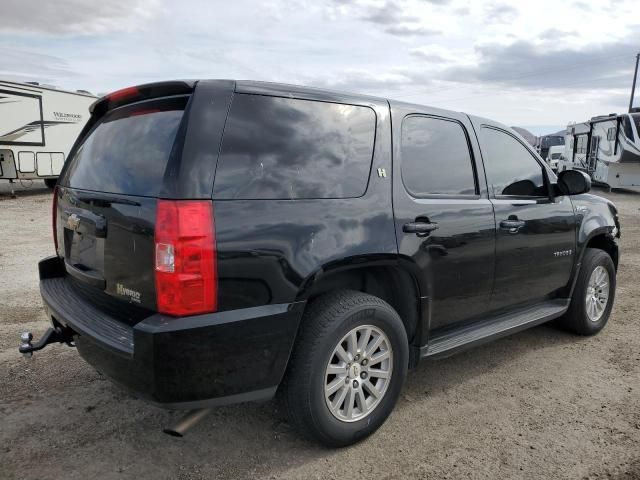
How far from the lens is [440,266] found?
326cm

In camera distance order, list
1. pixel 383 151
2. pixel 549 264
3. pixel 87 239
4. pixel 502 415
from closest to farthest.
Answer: pixel 87 239 → pixel 383 151 → pixel 502 415 → pixel 549 264

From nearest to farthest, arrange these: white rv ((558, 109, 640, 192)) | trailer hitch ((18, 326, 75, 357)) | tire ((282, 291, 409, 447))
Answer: tire ((282, 291, 409, 447)) → trailer hitch ((18, 326, 75, 357)) → white rv ((558, 109, 640, 192))

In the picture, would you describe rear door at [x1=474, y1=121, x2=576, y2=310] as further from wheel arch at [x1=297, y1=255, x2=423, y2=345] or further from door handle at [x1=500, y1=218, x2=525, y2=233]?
wheel arch at [x1=297, y1=255, x2=423, y2=345]

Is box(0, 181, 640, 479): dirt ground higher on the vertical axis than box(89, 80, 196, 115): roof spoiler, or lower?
lower

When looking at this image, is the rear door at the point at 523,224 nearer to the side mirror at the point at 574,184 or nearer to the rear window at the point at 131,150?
the side mirror at the point at 574,184

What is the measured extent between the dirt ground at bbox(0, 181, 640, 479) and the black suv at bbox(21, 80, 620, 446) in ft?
0.83

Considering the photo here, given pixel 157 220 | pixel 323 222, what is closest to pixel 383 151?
pixel 323 222

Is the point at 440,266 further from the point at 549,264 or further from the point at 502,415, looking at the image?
the point at 549,264

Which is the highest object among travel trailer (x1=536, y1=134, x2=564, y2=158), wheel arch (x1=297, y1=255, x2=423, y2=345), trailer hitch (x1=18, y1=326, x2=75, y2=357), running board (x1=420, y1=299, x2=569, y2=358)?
travel trailer (x1=536, y1=134, x2=564, y2=158)

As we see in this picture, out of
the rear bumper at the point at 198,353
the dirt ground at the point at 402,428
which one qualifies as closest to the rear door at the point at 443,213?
the dirt ground at the point at 402,428

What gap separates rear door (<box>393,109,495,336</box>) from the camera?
3145 mm

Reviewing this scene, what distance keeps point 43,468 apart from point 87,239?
118cm

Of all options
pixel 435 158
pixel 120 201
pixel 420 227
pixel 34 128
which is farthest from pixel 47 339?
pixel 34 128

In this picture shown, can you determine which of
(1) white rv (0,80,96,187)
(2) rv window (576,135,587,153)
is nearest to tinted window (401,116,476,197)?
(1) white rv (0,80,96,187)
